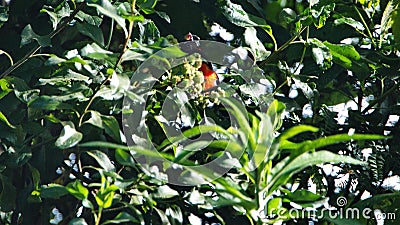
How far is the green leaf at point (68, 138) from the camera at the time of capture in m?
0.82

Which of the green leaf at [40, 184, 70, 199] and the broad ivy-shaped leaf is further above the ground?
the broad ivy-shaped leaf

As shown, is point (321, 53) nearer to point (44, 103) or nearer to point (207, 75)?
point (207, 75)

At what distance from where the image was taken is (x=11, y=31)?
47.6 inches

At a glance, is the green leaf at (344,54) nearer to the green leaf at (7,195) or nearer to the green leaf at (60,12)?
the green leaf at (60,12)

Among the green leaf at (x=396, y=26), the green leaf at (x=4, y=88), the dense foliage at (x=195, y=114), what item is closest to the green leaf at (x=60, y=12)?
the dense foliage at (x=195, y=114)

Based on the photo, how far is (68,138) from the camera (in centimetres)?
83

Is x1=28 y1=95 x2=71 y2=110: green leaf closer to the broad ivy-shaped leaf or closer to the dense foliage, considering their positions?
the dense foliage

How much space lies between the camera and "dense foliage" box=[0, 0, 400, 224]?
0.80 meters

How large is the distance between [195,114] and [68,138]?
0.68 feet

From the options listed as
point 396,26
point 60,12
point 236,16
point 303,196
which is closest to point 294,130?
point 303,196

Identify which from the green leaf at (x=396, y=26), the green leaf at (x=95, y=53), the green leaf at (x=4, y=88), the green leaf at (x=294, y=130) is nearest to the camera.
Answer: the green leaf at (x=294, y=130)

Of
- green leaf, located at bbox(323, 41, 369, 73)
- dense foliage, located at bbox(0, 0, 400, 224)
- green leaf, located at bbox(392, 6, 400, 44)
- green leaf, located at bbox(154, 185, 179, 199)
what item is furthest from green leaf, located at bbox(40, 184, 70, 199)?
green leaf, located at bbox(392, 6, 400, 44)

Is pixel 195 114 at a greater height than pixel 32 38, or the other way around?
pixel 32 38

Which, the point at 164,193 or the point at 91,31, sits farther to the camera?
the point at 91,31
